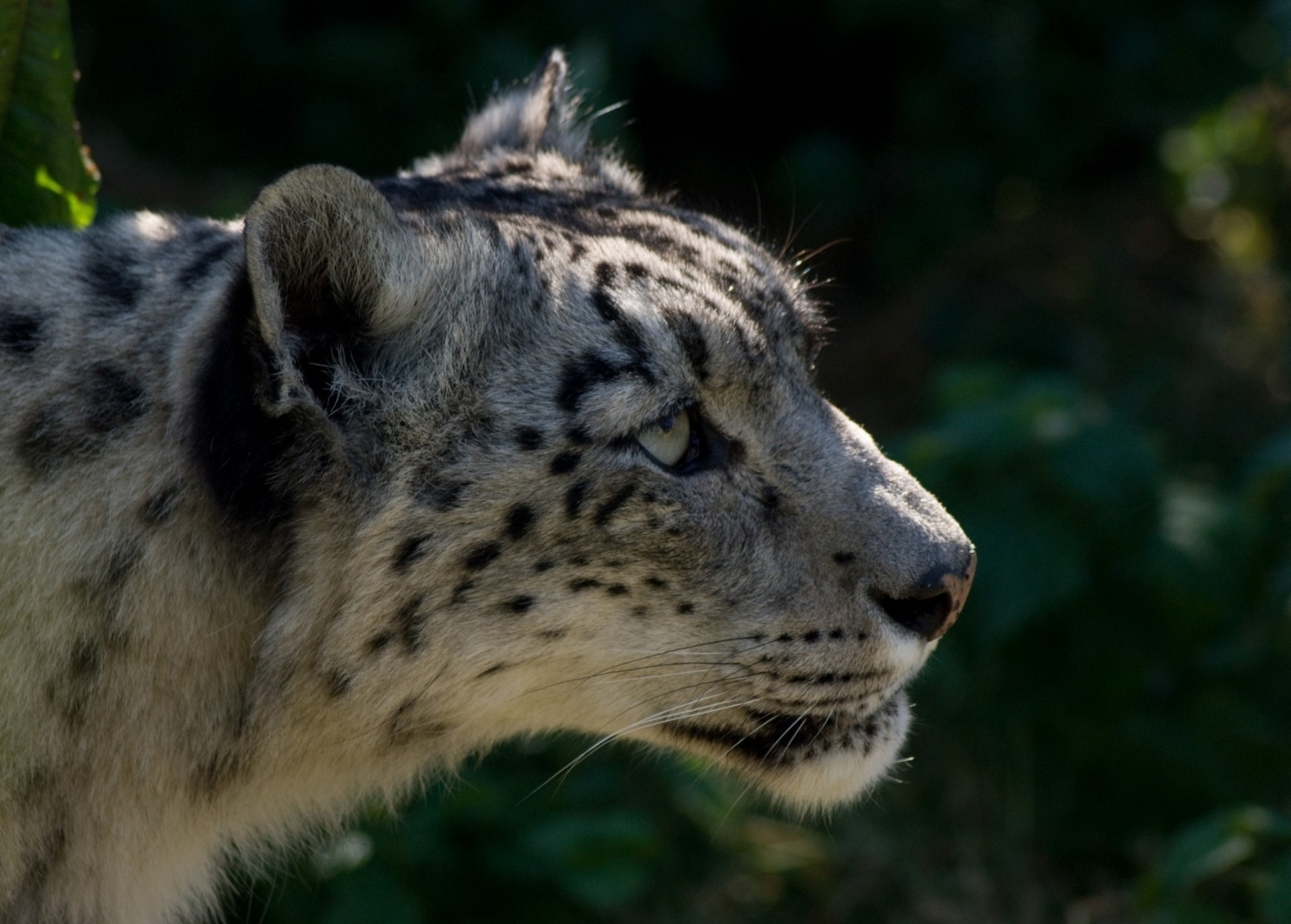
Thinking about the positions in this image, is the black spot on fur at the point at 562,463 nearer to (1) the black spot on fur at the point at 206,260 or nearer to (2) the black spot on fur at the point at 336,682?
(2) the black spot on fur at the point at 336,682

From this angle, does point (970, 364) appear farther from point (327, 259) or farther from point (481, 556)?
point (327, 259)

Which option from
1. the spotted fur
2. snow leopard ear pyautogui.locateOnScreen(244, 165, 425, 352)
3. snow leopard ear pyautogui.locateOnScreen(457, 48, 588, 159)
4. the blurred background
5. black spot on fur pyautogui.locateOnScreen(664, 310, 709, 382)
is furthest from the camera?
the blurred background

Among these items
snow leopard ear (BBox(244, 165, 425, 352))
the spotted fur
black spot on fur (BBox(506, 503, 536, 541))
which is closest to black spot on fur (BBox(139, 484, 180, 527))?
the spotted fur

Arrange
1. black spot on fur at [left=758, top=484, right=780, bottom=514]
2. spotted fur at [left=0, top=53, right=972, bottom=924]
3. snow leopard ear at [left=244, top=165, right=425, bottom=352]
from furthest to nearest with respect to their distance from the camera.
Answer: black spot on fur at [left=758, top=484, right=780, bottom=514], spotted fur at [left=0, top=53, right=972, bottom=924], snow leopard ear at [left=244, top=165, right=425, bottom=352]

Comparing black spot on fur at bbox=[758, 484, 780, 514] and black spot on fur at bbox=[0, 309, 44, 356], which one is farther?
black spot on fur at bbox=[758, 484, 780, 514]

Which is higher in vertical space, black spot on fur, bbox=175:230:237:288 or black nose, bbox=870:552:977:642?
black spot on fur, bbox=175:230:237:288

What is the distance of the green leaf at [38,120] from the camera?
10.8ft

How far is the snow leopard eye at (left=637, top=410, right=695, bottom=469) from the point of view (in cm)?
307

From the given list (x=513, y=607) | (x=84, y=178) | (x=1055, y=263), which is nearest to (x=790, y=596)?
(x=513, y=607)

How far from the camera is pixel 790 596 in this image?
314 cm

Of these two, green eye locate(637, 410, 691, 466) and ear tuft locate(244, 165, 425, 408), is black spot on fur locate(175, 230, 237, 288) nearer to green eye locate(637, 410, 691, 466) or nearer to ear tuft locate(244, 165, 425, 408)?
ear tuft locate(244, 165, 425, 408)

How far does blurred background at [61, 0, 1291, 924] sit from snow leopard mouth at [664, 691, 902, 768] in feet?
2.60

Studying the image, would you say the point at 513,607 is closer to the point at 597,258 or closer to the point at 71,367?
the point at 597,258

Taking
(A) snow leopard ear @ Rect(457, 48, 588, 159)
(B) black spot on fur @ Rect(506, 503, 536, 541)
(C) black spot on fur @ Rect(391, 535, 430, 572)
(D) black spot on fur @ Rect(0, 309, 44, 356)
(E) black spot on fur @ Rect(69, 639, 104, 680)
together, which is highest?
(A) snow leopard ear @ Rect(457, 48, 588, 159)
